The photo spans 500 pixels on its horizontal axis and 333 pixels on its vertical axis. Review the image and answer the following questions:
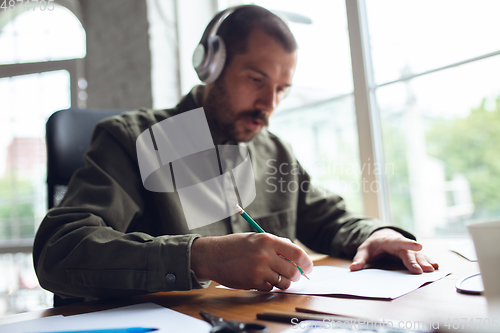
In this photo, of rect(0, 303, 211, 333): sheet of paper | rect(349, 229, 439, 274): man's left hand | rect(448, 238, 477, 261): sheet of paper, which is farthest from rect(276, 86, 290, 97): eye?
rect(0, 303, 211, 333): sheet of paper

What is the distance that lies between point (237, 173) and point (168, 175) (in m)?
0.24

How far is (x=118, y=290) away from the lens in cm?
61

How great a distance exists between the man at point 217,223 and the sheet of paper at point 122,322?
0.08 m

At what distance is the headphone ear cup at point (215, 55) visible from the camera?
3.50ft

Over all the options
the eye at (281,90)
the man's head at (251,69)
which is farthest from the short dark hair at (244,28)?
the eye at (281,90)

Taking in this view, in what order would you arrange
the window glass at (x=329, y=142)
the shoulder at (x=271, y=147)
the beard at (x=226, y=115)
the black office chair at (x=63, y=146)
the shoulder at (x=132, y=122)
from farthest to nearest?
the window glass at (x=329, y=142) → the shoulder at (x=271, y=147) → the beard at (x=226, y=115) → the black office chair at (x=63, y=146) → the shoulder at (x=132, y=122)

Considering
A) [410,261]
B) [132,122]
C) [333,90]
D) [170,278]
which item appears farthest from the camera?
[333,90]

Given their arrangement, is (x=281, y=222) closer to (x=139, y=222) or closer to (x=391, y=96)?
(x=139, y=222)

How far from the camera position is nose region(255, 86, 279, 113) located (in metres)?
1.10

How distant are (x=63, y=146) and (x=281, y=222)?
2.29 feet

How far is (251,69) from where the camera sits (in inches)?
42.4

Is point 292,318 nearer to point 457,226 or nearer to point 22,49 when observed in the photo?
point 457,226

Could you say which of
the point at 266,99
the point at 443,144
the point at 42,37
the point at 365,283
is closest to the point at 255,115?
the point at 266,99

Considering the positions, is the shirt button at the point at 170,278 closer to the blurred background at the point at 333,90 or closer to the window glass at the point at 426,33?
the blurred background at the point at 333,90
